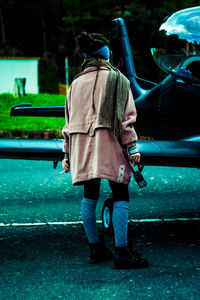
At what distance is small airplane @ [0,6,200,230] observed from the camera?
15.8ft

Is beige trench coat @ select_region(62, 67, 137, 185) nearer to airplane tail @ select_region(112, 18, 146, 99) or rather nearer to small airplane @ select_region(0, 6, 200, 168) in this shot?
small airplane @ select_region(0, 6, 200, 168)

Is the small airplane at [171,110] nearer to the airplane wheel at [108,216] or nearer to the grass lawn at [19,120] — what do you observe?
Answer: the grass lawn at [19,120]

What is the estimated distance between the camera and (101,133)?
13.4ft

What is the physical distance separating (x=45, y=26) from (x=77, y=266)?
53.4m

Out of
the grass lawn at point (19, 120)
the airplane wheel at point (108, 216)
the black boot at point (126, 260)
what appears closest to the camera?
the black boot at point (126, 260)

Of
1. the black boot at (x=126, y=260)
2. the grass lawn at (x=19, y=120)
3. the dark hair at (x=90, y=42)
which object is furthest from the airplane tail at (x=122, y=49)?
the black boot at (x=126, y=260)

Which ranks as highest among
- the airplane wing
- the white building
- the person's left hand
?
the person's left hand

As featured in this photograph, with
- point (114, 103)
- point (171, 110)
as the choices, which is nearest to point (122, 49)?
point (171, 110)

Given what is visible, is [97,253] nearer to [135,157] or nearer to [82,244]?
[82,244]

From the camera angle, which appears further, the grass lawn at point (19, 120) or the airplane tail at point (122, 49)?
the airplane tail at point (122, 49)

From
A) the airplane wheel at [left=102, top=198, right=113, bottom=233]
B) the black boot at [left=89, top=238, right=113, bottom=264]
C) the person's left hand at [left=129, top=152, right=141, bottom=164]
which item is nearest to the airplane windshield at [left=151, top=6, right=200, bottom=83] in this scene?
the airplane wheel at [left=102, top=198, right=113, bottom=233]

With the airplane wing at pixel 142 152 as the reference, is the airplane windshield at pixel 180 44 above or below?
above

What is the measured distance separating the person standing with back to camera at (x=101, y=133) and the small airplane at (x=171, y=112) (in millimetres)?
637

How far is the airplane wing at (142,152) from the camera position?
15.7 ft
